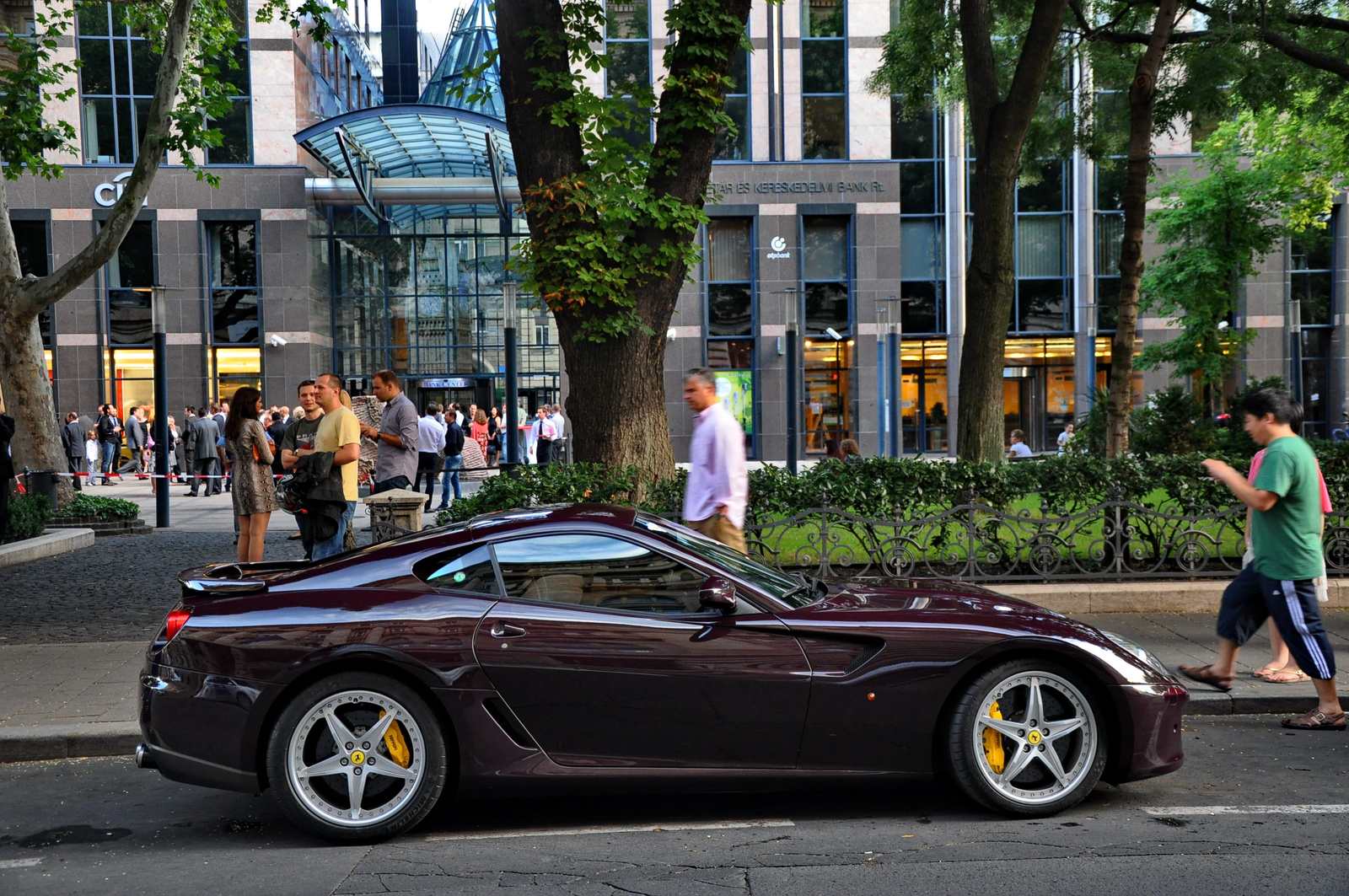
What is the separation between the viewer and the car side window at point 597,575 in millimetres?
4840

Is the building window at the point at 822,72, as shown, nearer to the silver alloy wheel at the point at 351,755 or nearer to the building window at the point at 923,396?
the building window at the point at 923,396

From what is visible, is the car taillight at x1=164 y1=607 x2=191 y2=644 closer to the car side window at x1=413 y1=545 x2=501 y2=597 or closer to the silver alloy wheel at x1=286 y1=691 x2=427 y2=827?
the silver alloy wheel at x1=286 y1=691 x2=427 y2=827

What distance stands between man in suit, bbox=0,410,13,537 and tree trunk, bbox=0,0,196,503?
3823mm

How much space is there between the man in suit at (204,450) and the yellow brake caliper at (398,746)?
20485mm

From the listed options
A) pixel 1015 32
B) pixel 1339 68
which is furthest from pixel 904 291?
pixel 1339 68

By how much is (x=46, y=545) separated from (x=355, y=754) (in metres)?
11.4

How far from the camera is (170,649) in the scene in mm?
4742

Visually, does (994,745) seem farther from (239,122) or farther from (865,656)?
(239,122)

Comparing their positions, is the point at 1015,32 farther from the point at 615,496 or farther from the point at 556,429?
the point at 556,429

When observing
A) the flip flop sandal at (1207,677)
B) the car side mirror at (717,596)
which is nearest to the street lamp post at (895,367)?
the flip flop sandal at (1207,677)

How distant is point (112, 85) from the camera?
32219 mm

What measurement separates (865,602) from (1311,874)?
191 cm

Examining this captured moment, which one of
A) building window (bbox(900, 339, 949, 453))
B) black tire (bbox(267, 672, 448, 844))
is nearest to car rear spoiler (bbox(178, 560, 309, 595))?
black tire (bbox(267, 672, 448, 844))

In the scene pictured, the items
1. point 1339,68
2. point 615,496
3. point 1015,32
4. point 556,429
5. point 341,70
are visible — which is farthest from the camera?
point 341,70
